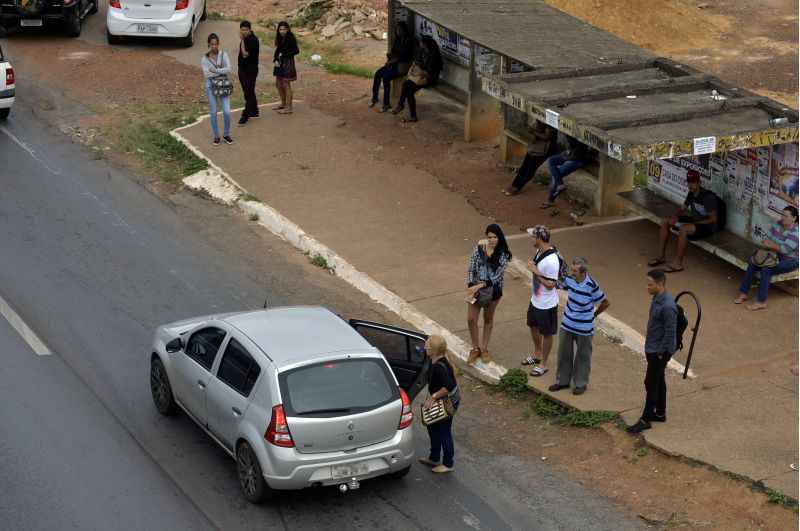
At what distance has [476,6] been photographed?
20516 mm

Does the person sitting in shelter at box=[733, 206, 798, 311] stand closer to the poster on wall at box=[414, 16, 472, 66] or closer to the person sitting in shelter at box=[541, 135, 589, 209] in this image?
the person sitting in shelter at box=[541, 135, 589, 209]

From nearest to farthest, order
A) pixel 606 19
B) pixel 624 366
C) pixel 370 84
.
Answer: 1. pixel 624 366
2. pixel 370 84
3. pixel 606 19

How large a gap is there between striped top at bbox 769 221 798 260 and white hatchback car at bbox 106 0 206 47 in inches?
593

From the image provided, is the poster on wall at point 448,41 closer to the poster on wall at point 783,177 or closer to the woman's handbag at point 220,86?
the woman's handbag at point 220,86

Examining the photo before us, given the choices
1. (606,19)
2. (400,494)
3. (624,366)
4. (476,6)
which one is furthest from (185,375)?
(606,19)

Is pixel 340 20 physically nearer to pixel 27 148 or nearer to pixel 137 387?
pixel 27 148

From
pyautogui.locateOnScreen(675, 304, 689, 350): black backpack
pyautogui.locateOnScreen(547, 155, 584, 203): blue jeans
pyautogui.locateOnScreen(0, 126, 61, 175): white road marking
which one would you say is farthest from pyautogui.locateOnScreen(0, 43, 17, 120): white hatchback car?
pyautogui.locateOnScreen(675, 304, 689, 350): black backpack

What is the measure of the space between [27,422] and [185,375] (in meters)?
1.65

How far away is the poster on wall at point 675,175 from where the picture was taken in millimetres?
15359

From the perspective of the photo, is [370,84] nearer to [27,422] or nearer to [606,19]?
[606,19]

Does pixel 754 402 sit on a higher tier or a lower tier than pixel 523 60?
lower

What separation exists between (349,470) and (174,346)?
7.39 feet

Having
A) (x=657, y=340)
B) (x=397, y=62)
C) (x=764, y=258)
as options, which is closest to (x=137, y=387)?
(x=657, y=340)

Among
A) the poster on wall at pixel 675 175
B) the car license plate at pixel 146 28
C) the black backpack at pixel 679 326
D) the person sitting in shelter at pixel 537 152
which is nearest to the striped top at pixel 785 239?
the poster on wall at pixel 675 175
